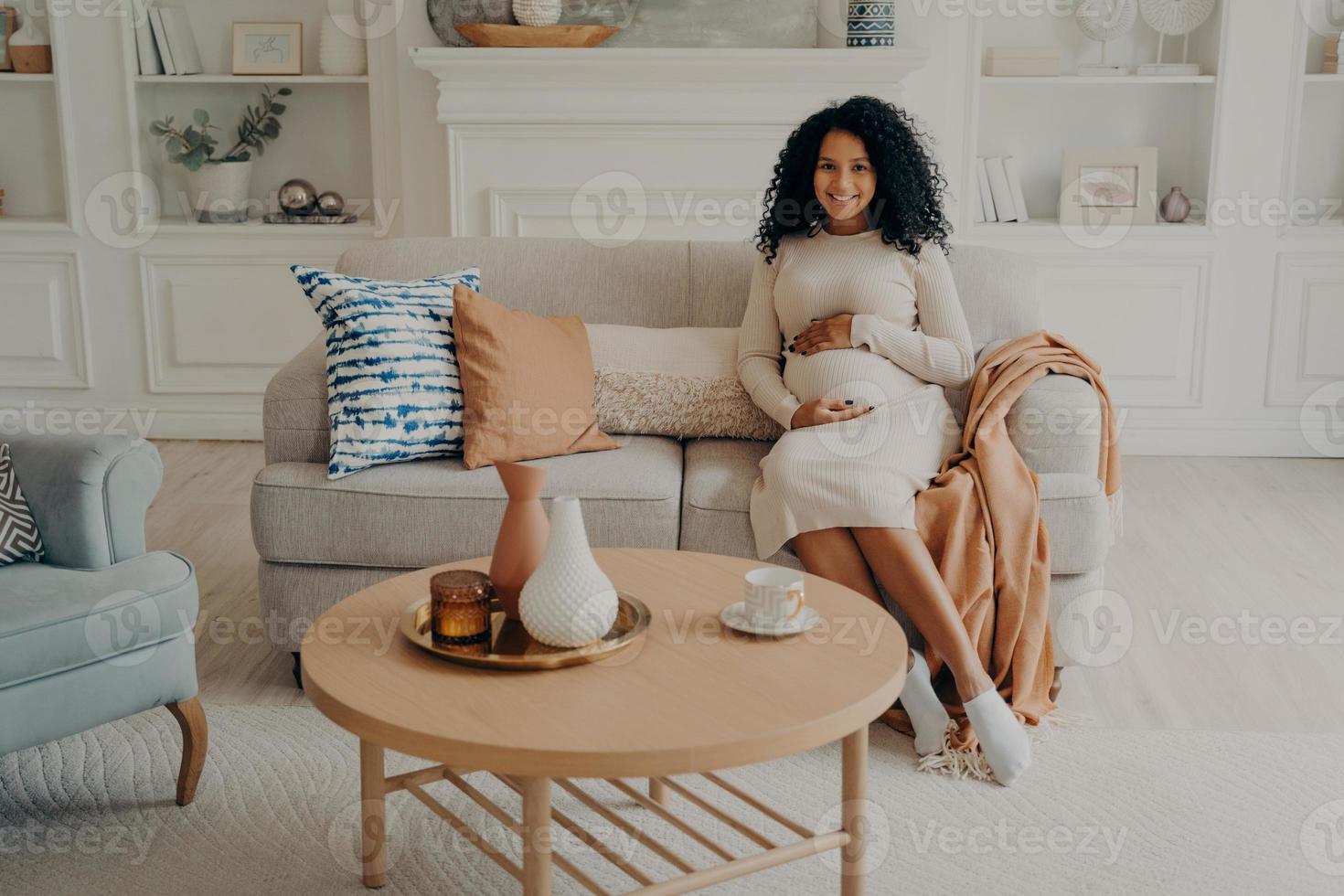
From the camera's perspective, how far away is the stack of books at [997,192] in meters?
4.50

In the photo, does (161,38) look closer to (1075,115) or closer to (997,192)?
(997,192)

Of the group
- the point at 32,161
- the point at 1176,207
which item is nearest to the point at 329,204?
the point at 32,161

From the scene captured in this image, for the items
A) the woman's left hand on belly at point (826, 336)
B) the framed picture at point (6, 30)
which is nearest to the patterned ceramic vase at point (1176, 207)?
the woman's left hand on belly at point (826, 336)

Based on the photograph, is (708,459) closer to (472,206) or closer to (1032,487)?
(1032,487)

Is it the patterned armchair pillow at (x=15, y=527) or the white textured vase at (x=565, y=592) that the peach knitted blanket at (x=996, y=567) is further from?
the patterned armchair pillow at (x=15, y=527)

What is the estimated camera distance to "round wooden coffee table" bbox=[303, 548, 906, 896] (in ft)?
5.04

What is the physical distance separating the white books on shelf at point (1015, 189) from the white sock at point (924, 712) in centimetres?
254

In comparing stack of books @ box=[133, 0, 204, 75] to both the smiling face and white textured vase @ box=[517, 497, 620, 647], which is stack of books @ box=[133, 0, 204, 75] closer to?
the smiling face

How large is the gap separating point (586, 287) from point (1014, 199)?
6.51 feet

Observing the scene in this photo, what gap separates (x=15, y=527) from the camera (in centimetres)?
219

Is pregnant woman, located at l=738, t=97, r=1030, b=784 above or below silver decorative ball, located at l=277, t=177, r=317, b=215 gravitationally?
below

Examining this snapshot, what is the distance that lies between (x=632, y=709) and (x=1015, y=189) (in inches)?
132

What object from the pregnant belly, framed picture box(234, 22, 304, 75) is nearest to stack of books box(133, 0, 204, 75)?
framed picture box(234, 22, 304, 75)

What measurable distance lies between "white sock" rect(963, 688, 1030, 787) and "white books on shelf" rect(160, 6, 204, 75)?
11.4 feet
